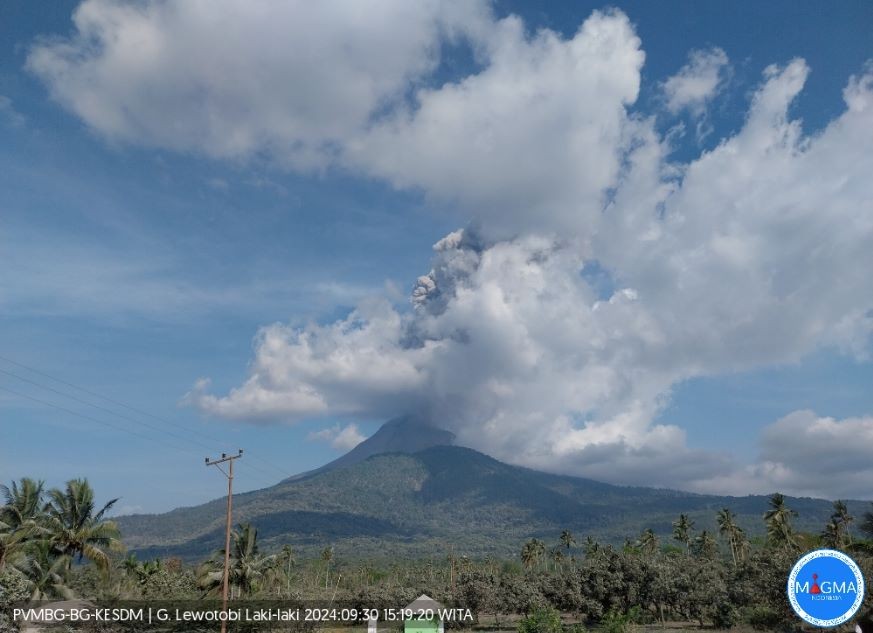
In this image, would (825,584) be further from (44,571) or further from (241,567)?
(241,567)

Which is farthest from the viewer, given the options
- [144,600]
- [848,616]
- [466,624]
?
[466,624]

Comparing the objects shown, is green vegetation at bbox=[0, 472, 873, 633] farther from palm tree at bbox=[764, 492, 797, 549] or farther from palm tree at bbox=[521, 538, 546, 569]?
palm tree at bbox=[521, 538, 546, 569]

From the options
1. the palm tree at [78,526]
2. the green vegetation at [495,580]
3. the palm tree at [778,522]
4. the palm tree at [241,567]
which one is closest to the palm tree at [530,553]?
the green vegetation at [495,580]

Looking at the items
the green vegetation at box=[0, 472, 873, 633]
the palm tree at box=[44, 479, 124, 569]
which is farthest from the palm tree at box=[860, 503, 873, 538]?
the palm tree at box=[44, 479, 124, 569]

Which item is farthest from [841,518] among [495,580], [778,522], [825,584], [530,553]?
[825,584]

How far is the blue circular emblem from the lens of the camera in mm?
6250

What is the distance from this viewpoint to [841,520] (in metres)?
82.8

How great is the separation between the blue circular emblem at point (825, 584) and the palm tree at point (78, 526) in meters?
44.6

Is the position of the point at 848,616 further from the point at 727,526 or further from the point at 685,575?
the point at 727,526

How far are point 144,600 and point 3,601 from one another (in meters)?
14.0

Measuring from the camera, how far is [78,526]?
41.5m

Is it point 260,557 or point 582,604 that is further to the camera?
point 582,604

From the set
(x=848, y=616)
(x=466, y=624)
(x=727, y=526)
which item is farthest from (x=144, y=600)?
(x=727, y=526)

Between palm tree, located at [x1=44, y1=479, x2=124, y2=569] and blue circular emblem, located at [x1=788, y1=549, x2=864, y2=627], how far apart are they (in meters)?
44.6
